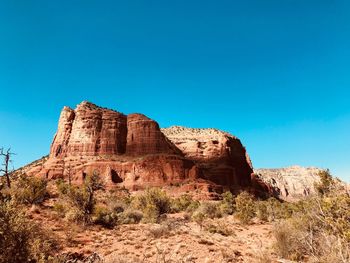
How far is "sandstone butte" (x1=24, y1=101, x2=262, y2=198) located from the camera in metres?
66.9

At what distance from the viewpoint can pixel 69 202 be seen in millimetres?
22969

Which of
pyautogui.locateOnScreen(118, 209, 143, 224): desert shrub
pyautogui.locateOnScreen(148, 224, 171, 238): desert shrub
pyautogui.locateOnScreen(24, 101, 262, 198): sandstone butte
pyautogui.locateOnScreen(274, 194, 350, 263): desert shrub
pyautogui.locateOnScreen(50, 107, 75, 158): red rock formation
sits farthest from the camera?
pyautogui.locateOnScreen(50, 107, 75, 158): red rock formation

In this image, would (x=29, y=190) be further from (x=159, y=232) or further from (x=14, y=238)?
(x=14, y=238)

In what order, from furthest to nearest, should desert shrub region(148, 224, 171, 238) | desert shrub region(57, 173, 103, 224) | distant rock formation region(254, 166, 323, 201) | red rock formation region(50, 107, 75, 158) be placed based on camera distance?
distant rock formation region(254, 166, 323, 201) < red rock formation region(50, 107, 75, 158) < desert shrub region(57, 173, 103, 224) < desert shrub region(148, 224, 171, 238)

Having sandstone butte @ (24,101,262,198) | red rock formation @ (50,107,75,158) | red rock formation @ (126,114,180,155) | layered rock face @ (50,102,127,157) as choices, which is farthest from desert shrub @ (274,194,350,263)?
red rock formation @ (50,107,75,158)

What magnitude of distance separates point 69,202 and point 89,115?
201 ft

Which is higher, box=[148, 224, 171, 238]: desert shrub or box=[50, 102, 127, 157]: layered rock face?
box=[50, 102, 127, 157]: layered rock face

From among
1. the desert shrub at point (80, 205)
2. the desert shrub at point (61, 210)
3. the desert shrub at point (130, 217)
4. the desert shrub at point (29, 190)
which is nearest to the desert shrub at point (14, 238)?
the desert shrub at point (80, 205)

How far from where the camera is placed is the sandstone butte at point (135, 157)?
66.9 metres

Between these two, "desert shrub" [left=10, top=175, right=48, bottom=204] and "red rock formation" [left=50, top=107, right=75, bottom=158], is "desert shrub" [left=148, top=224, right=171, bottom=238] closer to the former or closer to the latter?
"desert shrub" [left=10, top=175, right=48, bottom=204]

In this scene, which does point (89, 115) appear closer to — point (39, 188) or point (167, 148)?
point (167, 148)

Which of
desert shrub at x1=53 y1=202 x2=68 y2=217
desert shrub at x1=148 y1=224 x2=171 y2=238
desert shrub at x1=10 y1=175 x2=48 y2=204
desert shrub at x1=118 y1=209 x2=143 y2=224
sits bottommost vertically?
desert shrub at x1=148 y1=224 x2=171 y2=238

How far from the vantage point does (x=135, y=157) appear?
76.7 m

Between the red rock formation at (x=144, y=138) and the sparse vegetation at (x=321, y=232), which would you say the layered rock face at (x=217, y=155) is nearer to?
the red rock formation at (x=144, y=138)
